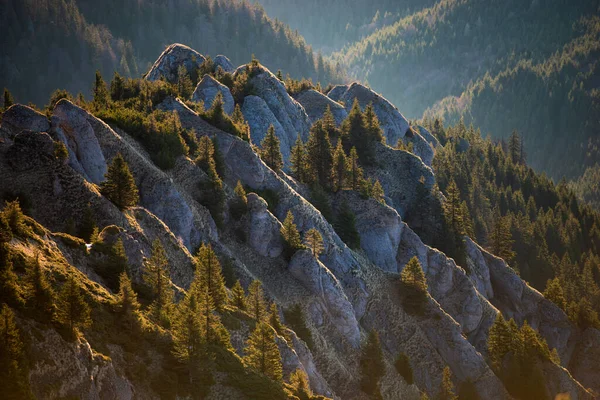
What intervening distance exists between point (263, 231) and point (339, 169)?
2946 cm

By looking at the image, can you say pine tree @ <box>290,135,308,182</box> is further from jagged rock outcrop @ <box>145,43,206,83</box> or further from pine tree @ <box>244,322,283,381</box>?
pine tree @ <box>244,322,283,381</box>

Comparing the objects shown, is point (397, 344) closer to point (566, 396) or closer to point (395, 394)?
point (395, 394)

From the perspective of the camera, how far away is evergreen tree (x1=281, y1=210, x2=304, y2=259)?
83.1 meters

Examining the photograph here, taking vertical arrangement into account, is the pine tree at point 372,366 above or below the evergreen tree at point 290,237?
below

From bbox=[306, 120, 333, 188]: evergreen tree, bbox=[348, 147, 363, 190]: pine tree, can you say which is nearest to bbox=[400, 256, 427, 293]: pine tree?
bbox=[348, 147, 363, 190]: pine tree

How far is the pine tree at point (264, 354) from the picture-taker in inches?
2243

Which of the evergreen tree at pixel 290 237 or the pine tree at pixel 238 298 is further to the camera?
the evergreen tree at pixel 290 237

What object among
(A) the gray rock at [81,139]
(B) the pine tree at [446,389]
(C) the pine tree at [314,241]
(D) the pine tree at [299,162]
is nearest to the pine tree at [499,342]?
(B) the pine tree at [446,389]

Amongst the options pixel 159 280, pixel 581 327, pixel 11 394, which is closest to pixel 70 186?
pixel 159 280

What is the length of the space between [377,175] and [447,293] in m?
28.1

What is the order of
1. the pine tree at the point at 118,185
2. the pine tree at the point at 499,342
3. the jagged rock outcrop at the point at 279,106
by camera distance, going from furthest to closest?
1. the jagged rock outcrop at the point at 279,106
2. the pine tree at the point at 499,342
3. the pine tree at the point at 118,185

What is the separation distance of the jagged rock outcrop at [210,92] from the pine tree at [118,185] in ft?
179

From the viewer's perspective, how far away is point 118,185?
65.8 meters

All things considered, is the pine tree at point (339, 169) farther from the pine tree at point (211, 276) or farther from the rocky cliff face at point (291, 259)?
the pine tree at point (211, 276)
